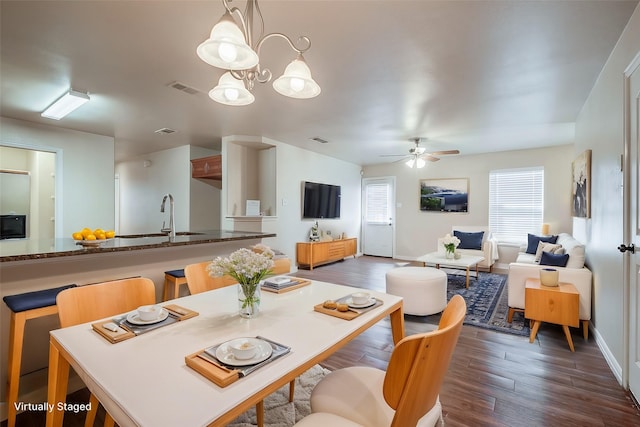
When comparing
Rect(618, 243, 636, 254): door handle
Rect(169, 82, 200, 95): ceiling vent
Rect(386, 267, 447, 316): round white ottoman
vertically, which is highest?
Rect(169, 82, 200, 95): ceiling vent

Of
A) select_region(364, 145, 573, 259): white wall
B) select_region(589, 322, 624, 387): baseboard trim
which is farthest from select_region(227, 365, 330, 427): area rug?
select_region(364, 145, 573, 259): white wall

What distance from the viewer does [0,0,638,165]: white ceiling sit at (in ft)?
6.21

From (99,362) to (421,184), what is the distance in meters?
7.19

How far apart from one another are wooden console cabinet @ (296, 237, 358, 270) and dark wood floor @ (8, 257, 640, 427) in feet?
9.78

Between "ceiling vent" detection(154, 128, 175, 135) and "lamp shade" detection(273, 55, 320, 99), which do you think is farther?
"ceiling vent" detection(154, 128, 175, 135)

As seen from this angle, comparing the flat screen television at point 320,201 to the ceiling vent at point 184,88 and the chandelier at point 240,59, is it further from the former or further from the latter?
the chandelier at point 240,59

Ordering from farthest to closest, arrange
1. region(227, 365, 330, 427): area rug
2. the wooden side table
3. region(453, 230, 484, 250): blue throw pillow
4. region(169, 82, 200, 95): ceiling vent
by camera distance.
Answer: region(453, 230, 484, 250): blue throw pillow, region(169, 82, 200, 95): ceiling vent, the wooden side table, region(227, 365, 330, 427): area rug

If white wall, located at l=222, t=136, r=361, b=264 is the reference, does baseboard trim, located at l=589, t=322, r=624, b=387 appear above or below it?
below

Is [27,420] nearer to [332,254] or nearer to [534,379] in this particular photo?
[534,379]

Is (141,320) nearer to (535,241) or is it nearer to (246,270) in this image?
(246,270)

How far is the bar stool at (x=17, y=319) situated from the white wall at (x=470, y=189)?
6.85m

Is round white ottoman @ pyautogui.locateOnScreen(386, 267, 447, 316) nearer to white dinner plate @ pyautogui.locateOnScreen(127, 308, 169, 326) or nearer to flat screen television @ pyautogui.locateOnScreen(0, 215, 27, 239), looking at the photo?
white dinner plate @ pyautogui.locateOnScreen(127, 308, 169, 326)

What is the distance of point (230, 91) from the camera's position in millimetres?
1709

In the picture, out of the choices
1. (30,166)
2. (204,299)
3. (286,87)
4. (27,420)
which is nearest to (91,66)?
(286,87)
